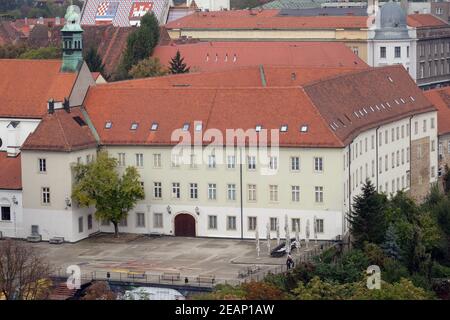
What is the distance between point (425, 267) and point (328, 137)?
28.5 ft

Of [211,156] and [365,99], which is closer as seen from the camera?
[211,156]

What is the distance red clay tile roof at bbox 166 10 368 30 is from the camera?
454 ft

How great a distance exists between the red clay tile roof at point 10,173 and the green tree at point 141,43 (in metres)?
37.8

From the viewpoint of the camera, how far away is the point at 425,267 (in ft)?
209

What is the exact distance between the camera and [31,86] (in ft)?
254

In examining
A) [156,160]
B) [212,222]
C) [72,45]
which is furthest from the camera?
[72,45]

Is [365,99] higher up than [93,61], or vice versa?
[93,61]

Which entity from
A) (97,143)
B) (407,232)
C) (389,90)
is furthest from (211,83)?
(407,232)

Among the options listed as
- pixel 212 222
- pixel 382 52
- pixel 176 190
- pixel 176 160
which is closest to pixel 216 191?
pixel 212 222

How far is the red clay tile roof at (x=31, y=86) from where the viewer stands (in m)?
75.6

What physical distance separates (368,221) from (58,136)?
1546cm

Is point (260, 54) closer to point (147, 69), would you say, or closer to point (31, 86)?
point (147, 69)

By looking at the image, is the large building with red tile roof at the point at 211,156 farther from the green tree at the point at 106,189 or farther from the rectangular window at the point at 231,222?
the green tree at the point at 106,189
